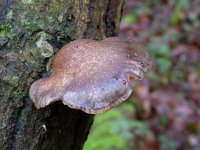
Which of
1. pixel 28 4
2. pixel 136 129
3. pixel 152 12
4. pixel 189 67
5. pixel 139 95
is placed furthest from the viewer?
pixel 152 12

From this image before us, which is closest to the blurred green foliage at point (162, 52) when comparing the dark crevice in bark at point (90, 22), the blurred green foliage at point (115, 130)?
the blurred green foliage at point (115, 130)

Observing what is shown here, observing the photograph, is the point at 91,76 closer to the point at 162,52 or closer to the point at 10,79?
the point at 10,79

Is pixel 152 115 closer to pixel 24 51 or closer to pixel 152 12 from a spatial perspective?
pixel 152 12

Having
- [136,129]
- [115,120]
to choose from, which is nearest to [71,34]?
[115,120]

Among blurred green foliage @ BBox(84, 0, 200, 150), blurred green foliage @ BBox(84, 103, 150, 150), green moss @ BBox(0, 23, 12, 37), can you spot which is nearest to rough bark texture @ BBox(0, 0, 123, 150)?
green moss @ BBox(0, 23, 12, 37)

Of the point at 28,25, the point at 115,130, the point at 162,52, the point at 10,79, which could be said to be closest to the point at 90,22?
the point at 28,25
